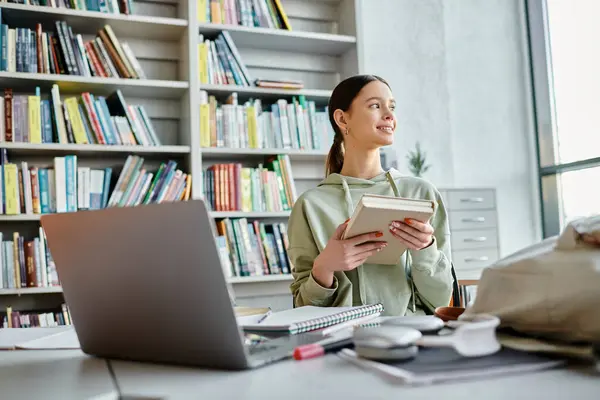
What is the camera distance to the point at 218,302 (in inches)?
25.0

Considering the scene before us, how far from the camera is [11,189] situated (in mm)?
2414

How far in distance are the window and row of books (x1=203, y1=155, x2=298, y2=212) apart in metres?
2.20

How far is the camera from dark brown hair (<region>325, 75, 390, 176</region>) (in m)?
1.69

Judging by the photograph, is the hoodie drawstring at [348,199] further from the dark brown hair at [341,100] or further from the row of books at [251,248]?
the row of books at [251,248]

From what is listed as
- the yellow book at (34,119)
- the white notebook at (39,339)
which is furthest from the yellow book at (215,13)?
the white notebook at (39,339)

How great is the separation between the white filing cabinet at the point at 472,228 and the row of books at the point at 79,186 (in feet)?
5.59

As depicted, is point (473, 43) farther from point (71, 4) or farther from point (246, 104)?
point (71, 4)

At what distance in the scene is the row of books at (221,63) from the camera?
2.77 m

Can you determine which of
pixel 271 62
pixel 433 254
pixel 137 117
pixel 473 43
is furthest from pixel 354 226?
pixel 473 43

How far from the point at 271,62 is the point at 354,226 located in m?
2.20

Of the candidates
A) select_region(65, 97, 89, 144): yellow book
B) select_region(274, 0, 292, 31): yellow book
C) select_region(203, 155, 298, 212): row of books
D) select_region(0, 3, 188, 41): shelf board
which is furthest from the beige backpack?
select_region(274, 0, 292, 31): yellow book

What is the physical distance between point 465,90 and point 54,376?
3.88 metres

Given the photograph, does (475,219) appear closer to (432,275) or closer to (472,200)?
(472,200)

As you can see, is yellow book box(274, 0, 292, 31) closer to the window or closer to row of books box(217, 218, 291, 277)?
row of books box(217, 218, 291, 277)
